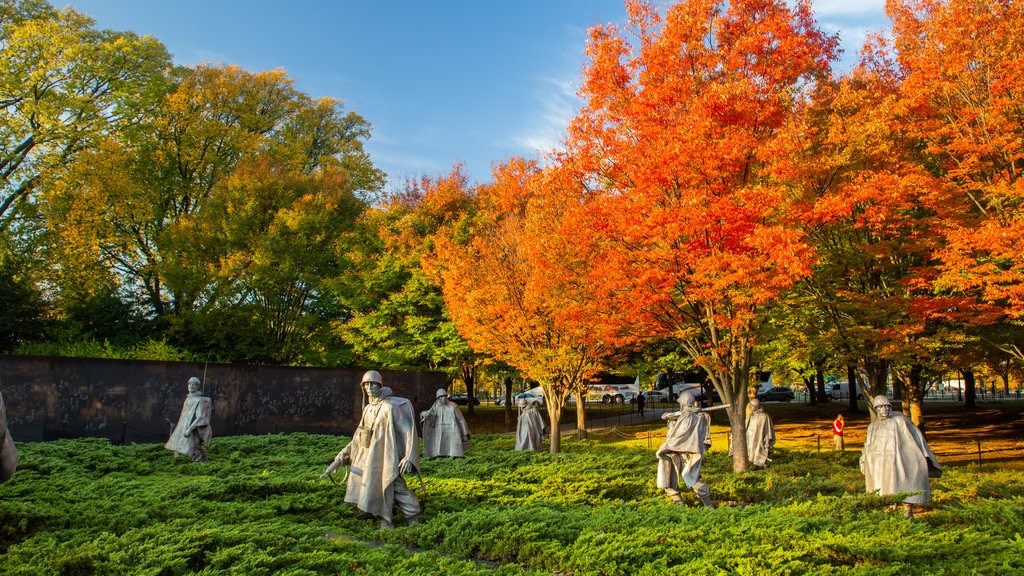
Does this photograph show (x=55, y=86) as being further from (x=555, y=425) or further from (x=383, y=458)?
(x=383, y=458)

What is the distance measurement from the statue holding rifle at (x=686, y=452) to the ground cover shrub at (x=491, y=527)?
11.3 inches

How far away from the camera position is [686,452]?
380 inches

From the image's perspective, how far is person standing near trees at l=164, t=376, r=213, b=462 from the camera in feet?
43.7

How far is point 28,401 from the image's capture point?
15656 millimetres

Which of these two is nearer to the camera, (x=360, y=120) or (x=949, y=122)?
(x=949, y=122)

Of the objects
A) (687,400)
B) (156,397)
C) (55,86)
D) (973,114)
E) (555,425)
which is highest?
(55,86)

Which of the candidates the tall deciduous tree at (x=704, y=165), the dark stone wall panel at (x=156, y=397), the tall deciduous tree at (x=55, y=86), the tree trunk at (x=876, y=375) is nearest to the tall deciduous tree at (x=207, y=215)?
the tall deciduous tree at (x=55, y=86)

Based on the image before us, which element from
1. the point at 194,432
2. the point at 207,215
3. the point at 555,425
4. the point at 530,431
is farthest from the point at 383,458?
the point at 207,215

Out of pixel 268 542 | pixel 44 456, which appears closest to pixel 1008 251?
pixel 268 542

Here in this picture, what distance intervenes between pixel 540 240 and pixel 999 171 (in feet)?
33.3

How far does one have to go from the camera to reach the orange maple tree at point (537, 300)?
16.5 meters

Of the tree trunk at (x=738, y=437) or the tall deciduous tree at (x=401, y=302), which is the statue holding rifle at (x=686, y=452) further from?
the tall deciduous tree at (x=401, y=302)

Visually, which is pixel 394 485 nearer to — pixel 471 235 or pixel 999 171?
pixel 999 171

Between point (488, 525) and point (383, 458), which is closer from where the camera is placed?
point (488, 525)
